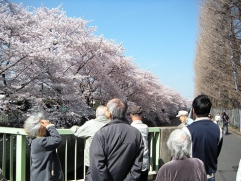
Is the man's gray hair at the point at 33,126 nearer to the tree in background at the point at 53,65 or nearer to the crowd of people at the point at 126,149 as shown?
the crowd of people at the point at 126,149

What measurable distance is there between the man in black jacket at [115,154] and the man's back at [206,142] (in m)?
0.58

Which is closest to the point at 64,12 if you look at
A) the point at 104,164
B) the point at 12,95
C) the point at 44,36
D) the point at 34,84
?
the point at 44,36

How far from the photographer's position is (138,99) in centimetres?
1862

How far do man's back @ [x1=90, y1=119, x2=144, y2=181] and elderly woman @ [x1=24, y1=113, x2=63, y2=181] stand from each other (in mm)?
618

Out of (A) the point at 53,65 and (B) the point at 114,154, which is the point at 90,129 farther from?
(A) the point at 53,65

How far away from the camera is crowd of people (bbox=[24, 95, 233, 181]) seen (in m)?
1.86

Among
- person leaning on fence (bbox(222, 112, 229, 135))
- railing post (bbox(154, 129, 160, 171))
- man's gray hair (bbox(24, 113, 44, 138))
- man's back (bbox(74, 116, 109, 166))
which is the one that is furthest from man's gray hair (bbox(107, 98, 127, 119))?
person leaning on fence (bbox(222, 112, 229, 135))

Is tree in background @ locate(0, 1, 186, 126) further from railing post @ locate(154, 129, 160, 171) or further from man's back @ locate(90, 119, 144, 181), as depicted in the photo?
man's back @ locate(90, 119, 144, 181)

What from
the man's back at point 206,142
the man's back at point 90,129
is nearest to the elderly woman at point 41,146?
the man's back at point 90,129

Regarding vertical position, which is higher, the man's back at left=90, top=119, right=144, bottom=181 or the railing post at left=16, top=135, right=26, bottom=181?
the man's back at left=90, top=119, right=144, bottom=181

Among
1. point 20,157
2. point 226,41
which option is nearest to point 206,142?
point 20,157

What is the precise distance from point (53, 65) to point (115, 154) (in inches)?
299

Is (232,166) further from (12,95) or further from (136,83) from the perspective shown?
(136,83)

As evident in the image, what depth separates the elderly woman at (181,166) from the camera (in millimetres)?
1823
